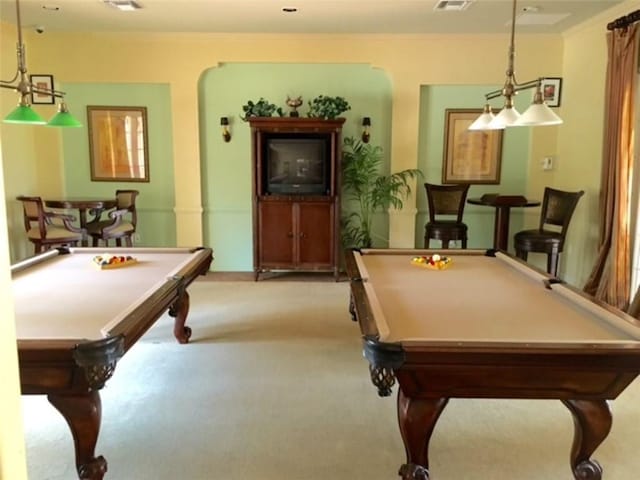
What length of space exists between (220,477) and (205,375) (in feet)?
3.64

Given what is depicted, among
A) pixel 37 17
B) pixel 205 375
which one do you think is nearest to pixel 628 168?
pixel 205 375

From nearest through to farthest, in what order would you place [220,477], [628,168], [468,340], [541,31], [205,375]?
[468,340], [220,477], [205,375], [628,168], [541,31]

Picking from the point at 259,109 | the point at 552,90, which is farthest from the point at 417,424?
the point at 552,90

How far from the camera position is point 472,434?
2668mm

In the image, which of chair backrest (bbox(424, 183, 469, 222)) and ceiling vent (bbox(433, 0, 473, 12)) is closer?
ceiling vent (bbox(433, 0, 473, 12))

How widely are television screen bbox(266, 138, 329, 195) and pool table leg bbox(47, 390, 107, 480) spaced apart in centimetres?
394

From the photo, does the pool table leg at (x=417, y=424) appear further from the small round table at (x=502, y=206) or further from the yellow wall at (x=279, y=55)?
the yellow wall at (x=279, y=55)

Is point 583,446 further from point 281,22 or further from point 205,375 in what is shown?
point 281,22

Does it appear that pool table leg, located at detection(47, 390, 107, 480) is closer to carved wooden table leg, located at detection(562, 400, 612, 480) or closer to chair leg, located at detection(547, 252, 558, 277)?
carved wooden table leg, located at detection(562, 400, 612, 480)

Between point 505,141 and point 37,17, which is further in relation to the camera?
point 505,141

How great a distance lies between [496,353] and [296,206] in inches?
156

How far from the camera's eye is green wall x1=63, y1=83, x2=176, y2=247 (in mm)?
5980

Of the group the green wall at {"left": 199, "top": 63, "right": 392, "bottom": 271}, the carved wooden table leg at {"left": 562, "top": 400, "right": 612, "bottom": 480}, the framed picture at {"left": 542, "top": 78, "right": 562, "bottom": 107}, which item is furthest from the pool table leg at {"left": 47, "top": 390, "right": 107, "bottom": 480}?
the framed picture at {"left": 542, "top": 78, "right": 562, "bottom": 107}

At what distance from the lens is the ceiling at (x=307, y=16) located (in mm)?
4570
